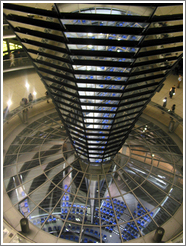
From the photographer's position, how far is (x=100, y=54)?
12.3 meters

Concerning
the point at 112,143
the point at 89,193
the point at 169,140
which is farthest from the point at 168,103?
the point at 89,193

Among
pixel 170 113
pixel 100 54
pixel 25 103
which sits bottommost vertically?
pixel 170 113

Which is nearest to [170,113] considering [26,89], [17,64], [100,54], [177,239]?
[177,239]

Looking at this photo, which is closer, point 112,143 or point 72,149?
point 112,143

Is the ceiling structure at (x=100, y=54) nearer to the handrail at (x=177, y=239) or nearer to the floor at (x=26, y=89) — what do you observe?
the handrail at (x=177, y=239)

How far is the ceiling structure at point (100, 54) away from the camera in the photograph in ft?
36.0

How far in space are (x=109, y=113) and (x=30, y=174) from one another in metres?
9.05

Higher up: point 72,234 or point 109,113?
point 109,113

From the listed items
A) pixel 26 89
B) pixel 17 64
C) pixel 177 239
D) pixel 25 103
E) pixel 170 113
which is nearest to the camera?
pixel 177 239

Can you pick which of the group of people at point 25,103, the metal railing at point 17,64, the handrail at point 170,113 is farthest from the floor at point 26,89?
the handrail at point 170,113

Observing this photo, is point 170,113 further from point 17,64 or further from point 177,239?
point 17,64

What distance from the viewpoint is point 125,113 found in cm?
1783

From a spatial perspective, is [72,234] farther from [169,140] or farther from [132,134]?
[169,140]

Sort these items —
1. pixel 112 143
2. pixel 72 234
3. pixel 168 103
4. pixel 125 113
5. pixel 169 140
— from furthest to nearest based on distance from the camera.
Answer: pixel 168 103 → pixel 169 140 → pixel 112 143 → pixel 125 113 → pixel 72 234
